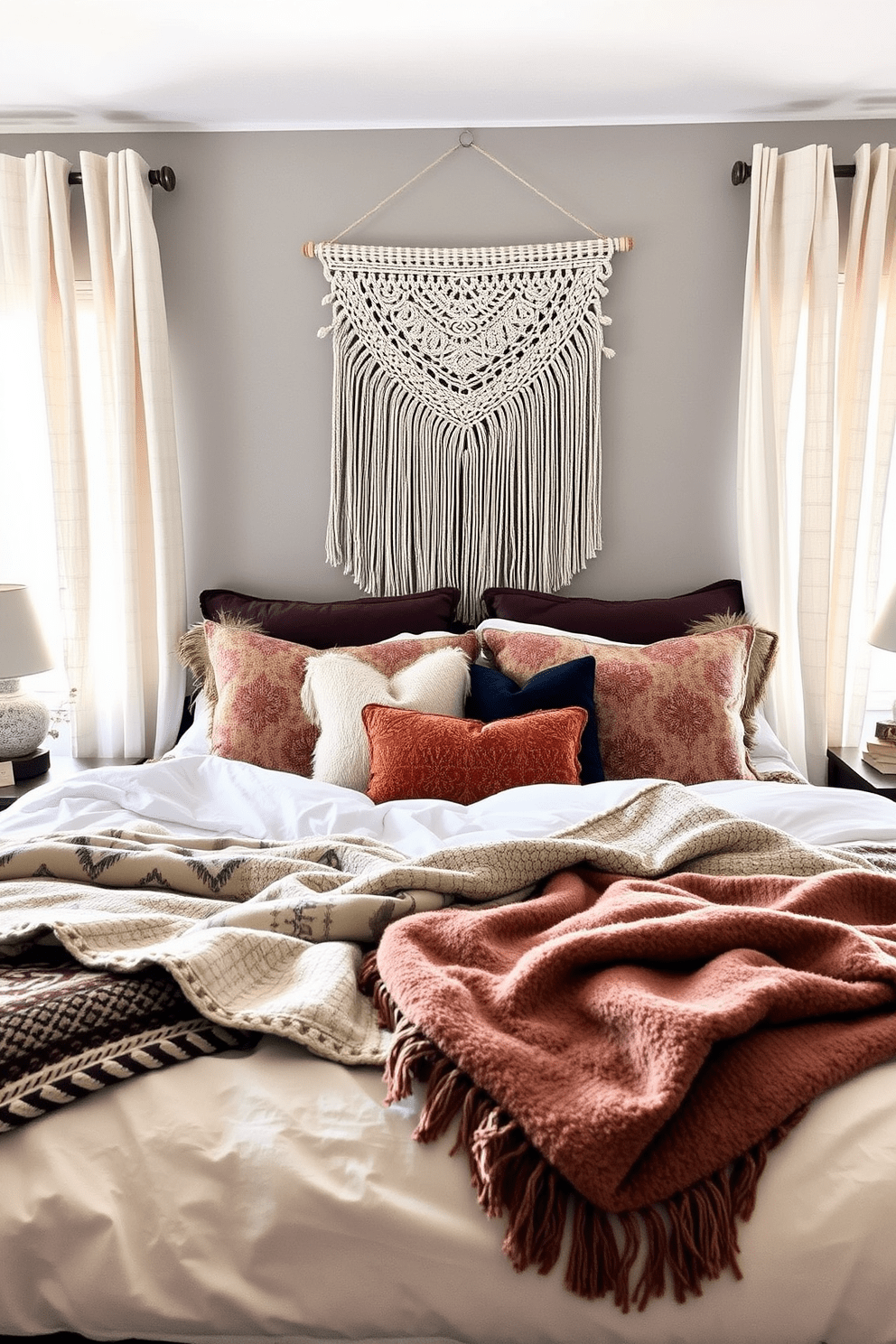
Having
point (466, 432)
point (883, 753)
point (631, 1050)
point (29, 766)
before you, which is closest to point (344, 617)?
point (466, 432)

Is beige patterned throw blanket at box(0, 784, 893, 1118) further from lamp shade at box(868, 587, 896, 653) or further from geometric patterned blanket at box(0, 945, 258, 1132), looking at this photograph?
lamp shade at box(868, 587, 896, 653)

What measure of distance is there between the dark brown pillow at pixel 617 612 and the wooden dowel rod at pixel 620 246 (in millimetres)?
1000

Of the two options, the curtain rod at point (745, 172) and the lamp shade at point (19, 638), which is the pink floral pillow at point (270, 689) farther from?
the curtain rod at point (745, 172)

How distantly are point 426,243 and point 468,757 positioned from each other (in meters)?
1.63

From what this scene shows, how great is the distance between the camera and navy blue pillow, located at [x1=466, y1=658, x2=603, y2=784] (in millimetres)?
2279

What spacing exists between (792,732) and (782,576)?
0.45m

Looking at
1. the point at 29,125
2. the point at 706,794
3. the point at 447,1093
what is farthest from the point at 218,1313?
the point at 29,125

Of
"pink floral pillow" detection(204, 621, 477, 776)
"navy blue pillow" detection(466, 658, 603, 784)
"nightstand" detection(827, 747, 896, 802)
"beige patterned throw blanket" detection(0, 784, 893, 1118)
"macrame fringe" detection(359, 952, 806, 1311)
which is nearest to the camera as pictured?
"macrame fringe" detection(359, 952, 806, 1311)

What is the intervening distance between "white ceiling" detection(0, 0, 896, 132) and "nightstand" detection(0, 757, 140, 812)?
179 cm

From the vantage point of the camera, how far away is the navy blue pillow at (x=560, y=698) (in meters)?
2.28

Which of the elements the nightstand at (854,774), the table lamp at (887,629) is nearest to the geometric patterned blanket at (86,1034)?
the nightstand at (854,774)

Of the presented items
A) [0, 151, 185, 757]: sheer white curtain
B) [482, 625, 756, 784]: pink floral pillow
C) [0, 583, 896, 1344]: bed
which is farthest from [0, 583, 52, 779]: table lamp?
[0, 583, 896, 1344]: bed

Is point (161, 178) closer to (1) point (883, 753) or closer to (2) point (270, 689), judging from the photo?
(2) point (270, 689)

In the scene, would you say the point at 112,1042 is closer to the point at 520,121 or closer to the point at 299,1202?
the point at 299,1202
